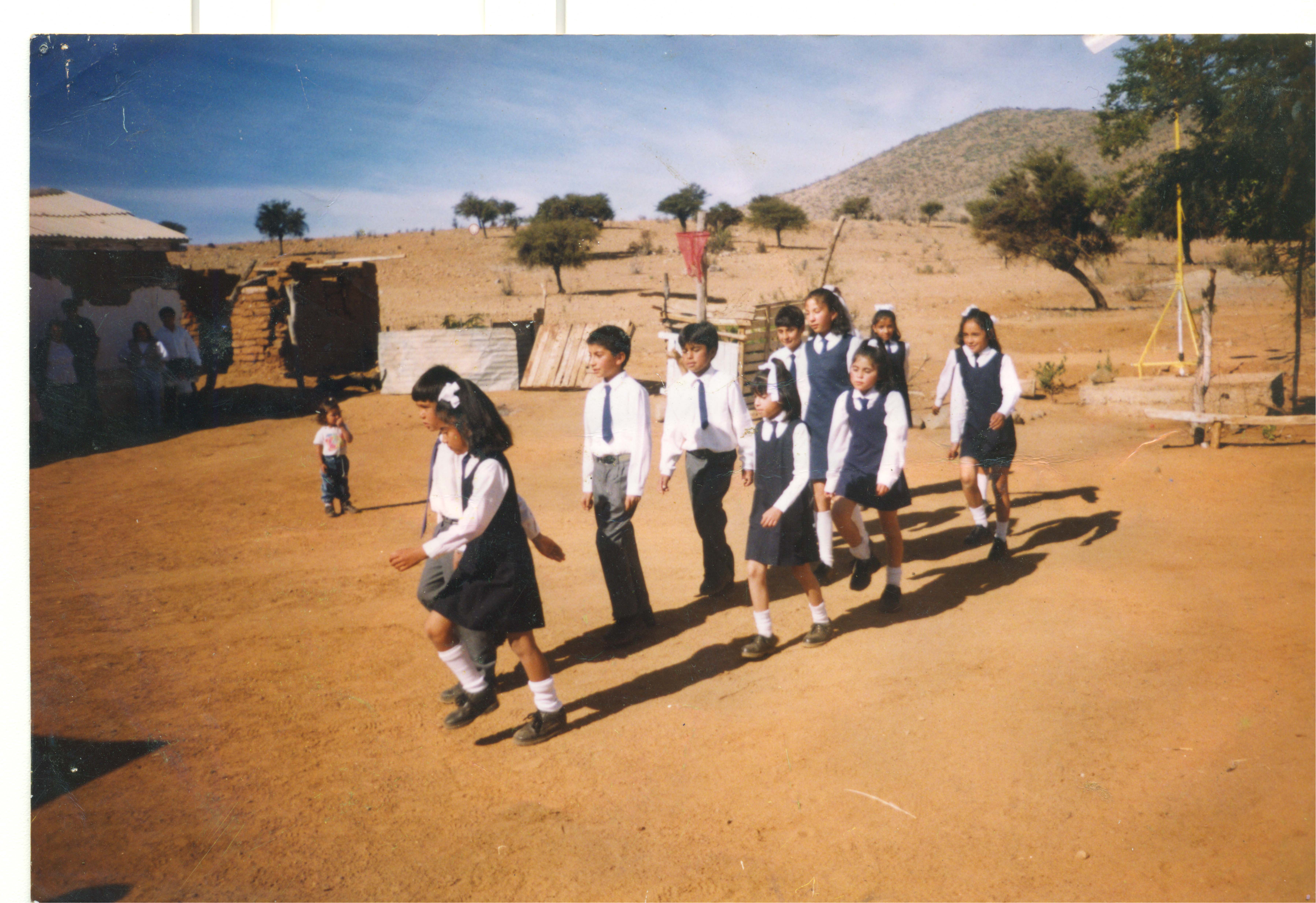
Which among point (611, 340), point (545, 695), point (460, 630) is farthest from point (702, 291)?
point (545, 695)

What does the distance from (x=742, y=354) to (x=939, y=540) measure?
436 cm

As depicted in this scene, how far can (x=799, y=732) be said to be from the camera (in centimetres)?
355

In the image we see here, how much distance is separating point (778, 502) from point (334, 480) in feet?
10.2

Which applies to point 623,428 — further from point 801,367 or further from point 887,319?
point 887,319

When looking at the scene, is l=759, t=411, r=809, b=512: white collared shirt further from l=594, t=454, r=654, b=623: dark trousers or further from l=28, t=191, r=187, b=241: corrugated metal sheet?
l=28, t=191, r=187, b=241: corrugated metal sheet

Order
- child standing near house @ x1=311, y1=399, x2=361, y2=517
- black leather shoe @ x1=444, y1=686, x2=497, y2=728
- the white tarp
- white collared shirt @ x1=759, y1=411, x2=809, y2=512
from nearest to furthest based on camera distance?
black leather shoe @ x1=444, y1=686, x2=497, y2=728, white collared shirt @ x1=759, y1=411, x2=809, y2=512, child standing near house @ x1=311, y1=399, x2=361, y2=517, the white tarp

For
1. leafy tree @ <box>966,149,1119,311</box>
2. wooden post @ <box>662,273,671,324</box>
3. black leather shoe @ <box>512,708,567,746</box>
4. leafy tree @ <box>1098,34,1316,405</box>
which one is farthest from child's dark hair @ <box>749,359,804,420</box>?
wooden post @ <box>662,273,671,324</box>

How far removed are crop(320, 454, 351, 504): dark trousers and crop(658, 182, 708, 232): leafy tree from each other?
2.69 m

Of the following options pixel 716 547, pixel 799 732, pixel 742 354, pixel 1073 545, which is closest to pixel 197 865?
pixel 799 732

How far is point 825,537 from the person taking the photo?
16.9ft

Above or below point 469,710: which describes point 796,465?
above

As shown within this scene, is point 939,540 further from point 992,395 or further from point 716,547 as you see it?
point 716,547

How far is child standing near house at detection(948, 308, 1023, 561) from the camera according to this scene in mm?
5156

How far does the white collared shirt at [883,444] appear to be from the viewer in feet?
14.5
